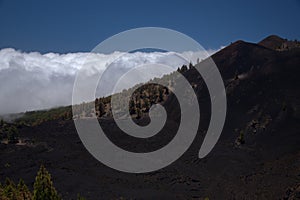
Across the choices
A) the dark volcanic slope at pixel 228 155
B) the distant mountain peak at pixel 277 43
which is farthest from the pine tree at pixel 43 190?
the distant mountain peak at pixel 277 43

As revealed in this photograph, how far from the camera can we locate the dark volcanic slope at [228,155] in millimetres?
54625

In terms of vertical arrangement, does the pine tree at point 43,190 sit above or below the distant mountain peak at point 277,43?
below

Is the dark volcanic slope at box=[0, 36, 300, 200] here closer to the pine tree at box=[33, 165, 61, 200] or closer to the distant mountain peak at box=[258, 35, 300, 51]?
the pine tree at box=[33, 165, 61, 200]

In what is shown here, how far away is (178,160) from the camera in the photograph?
68125 millimetres

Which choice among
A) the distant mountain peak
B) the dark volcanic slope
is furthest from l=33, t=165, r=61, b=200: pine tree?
the distant mountain peak

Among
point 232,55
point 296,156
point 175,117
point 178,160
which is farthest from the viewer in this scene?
point 232,55

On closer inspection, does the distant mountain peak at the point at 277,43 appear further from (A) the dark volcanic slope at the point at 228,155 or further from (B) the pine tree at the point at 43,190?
(B) the pine tree at the point at 43,190

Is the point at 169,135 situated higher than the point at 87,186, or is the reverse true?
the point at 169,135

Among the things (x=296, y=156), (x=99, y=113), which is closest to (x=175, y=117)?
(x=99, y=113)

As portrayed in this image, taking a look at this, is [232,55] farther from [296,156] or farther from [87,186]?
[87,186]

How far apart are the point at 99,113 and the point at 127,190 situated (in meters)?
59.9

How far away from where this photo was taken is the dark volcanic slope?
179 feet

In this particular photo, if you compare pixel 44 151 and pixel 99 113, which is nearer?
pixel 44 151

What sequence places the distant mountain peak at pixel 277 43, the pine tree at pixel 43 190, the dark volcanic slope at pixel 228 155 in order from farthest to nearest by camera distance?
1. the distant mountain peak at pixel 277 43
2. the dark volcanic slope at pixel 228 155
3. the pine tree at pixel 43 190
